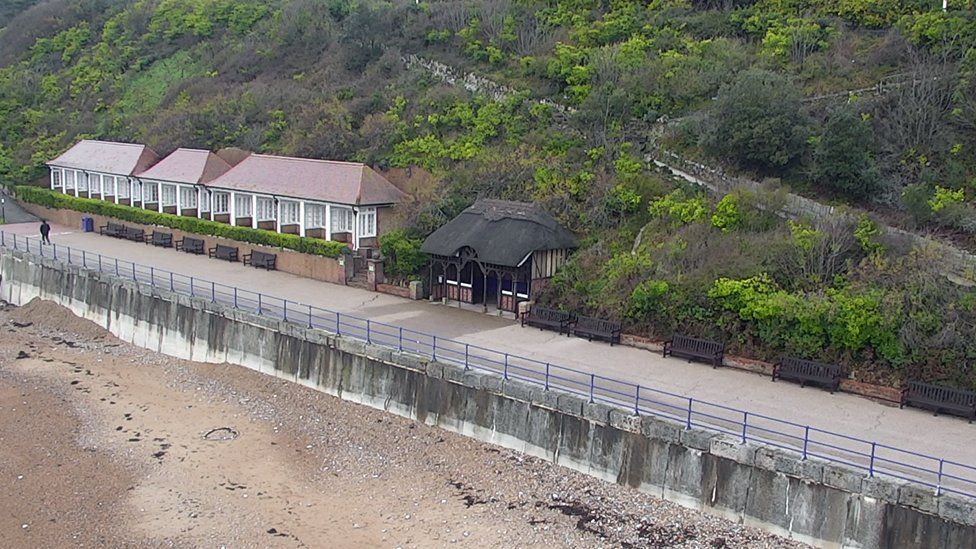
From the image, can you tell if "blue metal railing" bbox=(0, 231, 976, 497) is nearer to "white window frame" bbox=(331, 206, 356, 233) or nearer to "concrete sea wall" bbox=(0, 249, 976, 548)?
"concrete sea wall" bbox=(0, 249, 976, 548)

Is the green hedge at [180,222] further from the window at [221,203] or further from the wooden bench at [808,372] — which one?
the wooden bench at [808,372]

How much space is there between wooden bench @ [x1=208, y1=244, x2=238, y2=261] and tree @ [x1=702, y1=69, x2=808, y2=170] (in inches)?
707

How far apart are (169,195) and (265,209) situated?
6919 millimetres

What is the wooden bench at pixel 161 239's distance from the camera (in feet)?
121

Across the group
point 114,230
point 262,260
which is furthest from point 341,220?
point 114,230

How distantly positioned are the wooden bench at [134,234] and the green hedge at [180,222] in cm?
47

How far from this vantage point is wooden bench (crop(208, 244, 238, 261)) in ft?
113

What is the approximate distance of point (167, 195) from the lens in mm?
39781

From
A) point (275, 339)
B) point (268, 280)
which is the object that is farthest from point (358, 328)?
point (268, 280)

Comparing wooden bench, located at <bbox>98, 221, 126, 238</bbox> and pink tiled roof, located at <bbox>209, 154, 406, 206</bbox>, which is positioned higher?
pink tiled roof, located at <bbox>209, 154, 406, 206</bbox>

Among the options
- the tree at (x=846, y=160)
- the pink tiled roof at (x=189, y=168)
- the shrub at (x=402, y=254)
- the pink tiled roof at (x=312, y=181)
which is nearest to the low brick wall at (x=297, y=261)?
the shrub at (x=402, y=254)

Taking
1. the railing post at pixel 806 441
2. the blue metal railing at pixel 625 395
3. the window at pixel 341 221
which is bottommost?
the blue metal railing at pixel 625 395

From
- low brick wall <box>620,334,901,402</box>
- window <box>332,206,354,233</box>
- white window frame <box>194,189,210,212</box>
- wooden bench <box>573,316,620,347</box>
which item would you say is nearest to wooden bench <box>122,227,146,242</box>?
white window frame <box>194,189,210,212</box>

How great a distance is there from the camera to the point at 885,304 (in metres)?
20.2
